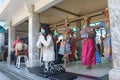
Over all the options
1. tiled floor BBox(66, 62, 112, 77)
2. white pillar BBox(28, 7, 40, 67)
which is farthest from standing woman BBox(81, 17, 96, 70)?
white pillar BBox(28, 7, 40, 67)

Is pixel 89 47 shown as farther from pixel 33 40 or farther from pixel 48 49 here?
pixel 33 40

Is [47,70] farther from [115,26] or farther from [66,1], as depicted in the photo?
[66,1]

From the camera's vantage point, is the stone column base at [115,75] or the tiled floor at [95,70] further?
the tiled floor at [95,70]

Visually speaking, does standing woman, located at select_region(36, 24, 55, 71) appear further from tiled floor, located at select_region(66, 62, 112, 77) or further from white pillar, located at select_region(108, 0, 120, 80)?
white pillar, located at select_region(108, 0, 120, 80)

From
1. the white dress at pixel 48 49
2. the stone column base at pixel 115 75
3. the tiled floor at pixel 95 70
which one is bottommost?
the tiled floor at pixel 95 70

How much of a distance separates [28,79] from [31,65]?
177 centimetres

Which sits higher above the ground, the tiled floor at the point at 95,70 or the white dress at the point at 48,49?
the white dress at the point at 48,49

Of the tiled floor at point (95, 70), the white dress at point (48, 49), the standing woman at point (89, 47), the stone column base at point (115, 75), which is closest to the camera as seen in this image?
the stone column base at point (115, 75)

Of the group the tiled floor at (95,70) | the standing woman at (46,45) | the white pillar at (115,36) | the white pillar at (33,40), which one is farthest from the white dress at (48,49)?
the white pillar at (33,40)

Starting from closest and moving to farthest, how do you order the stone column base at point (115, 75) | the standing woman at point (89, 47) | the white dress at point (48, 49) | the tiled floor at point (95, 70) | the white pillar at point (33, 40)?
the stone column base at point (115, 75) → the tiled floor at point (95, 70) → the white dress at point (48, 49) → the standing woman at point (89, 47) → the white pillar at point (33, 40)

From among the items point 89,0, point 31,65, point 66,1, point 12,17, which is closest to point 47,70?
point 31,65

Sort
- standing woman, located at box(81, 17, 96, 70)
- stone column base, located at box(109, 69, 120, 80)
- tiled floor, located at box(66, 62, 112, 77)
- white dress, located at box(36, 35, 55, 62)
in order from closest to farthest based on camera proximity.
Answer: stone column base, located at box(109, 69, 120, 80)
tiled floor, located at box(66, 62, 112, 77)
white dress, located at box(36, 35, 55, 62)
standing woman, located at box(81, 17, 96, 70)

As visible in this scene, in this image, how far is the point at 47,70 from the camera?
14.8ft

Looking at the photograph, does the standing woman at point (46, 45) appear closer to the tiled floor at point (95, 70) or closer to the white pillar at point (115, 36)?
the tiled floor at point (95, 70)
